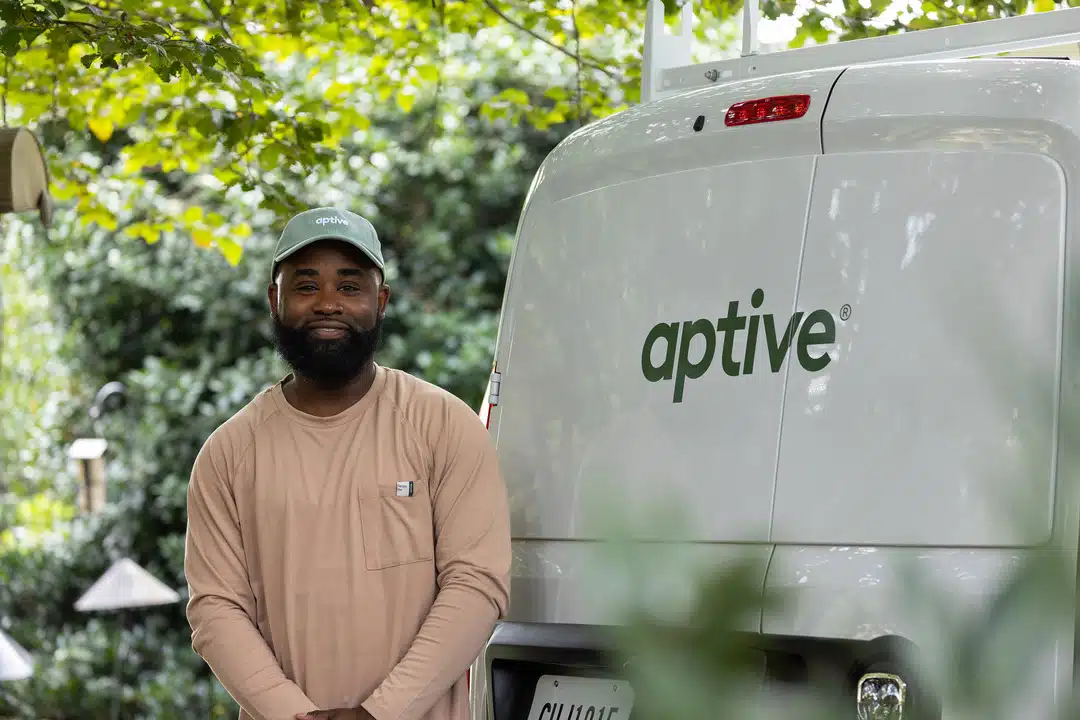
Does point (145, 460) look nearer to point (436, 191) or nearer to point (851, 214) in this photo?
point (436, 191)

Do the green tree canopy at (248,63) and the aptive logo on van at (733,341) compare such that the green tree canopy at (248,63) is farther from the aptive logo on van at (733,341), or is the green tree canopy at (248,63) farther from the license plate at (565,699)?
the license plate at (565,699)

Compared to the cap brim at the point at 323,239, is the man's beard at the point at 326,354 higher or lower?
lower

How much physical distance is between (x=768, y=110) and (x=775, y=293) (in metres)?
0.45

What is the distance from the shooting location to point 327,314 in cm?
343

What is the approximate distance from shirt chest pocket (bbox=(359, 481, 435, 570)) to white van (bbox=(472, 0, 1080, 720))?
24cm

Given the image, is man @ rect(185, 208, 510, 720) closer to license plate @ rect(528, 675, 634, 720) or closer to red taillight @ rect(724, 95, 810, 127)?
license plate @ rect(528, 675, 634, 720)

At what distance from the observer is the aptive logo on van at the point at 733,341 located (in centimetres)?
282

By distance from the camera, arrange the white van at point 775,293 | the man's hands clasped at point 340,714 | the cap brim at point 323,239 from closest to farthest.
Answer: the white van at point 775,293 < the man's hands clasped at point 340,714 < the cap brim at point 323,239

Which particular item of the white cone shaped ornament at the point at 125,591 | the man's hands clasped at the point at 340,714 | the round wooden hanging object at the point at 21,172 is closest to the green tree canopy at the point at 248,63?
the round wooden hanging object at the point at 21,172

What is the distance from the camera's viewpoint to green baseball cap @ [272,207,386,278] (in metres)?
3.39

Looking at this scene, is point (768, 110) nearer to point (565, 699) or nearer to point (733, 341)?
point (733, 341)

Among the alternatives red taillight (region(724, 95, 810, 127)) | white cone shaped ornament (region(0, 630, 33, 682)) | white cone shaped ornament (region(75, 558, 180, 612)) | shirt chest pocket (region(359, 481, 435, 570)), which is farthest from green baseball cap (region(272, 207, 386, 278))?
white cone shaped ornament (region(75, 558, 180, 612))

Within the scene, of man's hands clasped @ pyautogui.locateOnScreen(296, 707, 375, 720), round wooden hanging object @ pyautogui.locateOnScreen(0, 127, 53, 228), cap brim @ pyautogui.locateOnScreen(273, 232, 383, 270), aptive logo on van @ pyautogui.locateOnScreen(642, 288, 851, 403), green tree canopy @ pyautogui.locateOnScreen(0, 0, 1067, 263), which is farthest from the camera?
round wooden hanging object @ pyautogui.locateOnScreen(0, 127, 53, 228)

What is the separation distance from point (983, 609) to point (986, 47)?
316 centimetres
